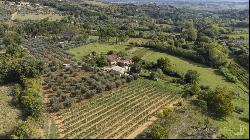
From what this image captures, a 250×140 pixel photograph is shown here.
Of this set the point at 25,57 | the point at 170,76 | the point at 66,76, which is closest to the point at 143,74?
the point at 170,76

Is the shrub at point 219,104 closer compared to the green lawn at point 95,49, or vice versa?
the shrub at point 219,104

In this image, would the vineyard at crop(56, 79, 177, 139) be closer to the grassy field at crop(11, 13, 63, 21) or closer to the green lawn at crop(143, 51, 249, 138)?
the green lawn at crop(143, 51, 249, 138)

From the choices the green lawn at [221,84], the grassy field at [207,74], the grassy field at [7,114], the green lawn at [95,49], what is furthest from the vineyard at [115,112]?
the green lawn at [95,49]

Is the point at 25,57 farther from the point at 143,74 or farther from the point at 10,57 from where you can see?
the point at 143,74

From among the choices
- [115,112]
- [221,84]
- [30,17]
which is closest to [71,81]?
[115,112]

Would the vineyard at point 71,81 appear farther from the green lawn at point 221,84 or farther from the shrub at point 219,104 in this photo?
the shrub at point 219,104

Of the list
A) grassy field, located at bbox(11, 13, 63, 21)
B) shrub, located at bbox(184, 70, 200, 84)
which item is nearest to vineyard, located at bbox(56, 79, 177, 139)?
shrub, located at bbox(184, 70, 200, 84)
